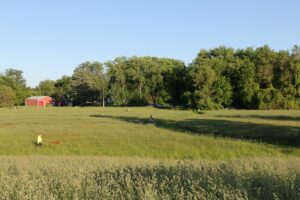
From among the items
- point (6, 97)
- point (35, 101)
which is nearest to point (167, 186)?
point (6, 97)

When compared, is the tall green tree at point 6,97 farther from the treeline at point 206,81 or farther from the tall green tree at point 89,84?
the tall green tree at point 89,84

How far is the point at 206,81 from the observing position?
115312 mm

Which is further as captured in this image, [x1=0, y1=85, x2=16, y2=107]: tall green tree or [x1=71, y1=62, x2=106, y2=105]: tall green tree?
[x1=71, y1=62, x2=106, y2=105]: tall green tree

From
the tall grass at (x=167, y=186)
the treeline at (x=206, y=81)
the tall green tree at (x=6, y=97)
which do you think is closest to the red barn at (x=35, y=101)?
the treeline at (x=206, y=81)

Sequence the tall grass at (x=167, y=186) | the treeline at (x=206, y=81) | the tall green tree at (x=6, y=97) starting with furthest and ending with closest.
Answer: the tall green tree at (x=6, y=97), the treeline at (x=206, y=81), the tall grass at (x=167, y=186)

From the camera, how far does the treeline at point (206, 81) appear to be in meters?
113

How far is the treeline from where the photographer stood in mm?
113375

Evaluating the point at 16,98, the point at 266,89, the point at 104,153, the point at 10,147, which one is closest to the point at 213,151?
the point at 104,153

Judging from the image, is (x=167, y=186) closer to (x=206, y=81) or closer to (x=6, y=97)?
(x=206, y=81)

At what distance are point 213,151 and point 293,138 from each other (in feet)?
25.9

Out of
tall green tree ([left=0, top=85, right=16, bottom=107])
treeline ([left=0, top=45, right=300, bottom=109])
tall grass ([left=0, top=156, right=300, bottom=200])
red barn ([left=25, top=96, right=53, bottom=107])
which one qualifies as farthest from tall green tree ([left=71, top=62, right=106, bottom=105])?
tall grass ([left=0, top=156, right=300, bottom=200])

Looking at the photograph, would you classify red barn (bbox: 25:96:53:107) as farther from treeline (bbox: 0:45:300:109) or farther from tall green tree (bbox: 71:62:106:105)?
tall green tree (bbox: 71:62:106:105)

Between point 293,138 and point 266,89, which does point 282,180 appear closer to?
point 293,138

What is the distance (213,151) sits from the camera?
28312 millimetres
